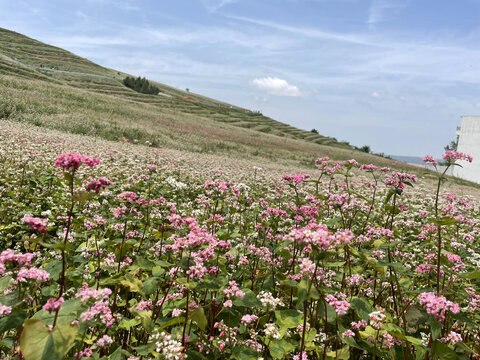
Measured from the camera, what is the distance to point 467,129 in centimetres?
7144

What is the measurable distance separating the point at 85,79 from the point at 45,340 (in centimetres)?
10538

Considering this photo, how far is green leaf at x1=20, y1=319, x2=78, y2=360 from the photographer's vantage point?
1.88 m

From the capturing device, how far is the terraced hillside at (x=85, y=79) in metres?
76.1

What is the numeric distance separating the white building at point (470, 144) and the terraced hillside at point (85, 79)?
112 feet

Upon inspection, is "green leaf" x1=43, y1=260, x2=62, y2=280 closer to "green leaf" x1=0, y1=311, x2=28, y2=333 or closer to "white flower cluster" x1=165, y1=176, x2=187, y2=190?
"green leaf" x1=0, y1=311, x2=28, y2=333

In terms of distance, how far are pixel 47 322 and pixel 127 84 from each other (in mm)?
116188

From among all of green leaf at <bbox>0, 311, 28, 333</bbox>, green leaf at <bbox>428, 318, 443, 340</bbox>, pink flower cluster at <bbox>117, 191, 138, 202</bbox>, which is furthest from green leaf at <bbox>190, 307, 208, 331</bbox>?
pink flower cluster at <bbox>117, 191, 138, 202</bbox>

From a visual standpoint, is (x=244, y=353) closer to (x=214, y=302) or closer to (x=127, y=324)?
(x=214, y=302)

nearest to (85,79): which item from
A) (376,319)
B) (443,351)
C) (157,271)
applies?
(157,271)

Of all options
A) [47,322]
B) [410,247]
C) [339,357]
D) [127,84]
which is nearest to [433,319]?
[339,357]

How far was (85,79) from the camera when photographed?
9050cm

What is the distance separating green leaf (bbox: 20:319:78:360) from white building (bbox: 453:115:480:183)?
3323 inches

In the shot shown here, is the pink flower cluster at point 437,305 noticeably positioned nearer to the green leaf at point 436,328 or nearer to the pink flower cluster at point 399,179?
the green leaf at point 436,328

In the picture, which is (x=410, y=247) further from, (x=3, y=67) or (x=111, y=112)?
(x=3, y=67)
